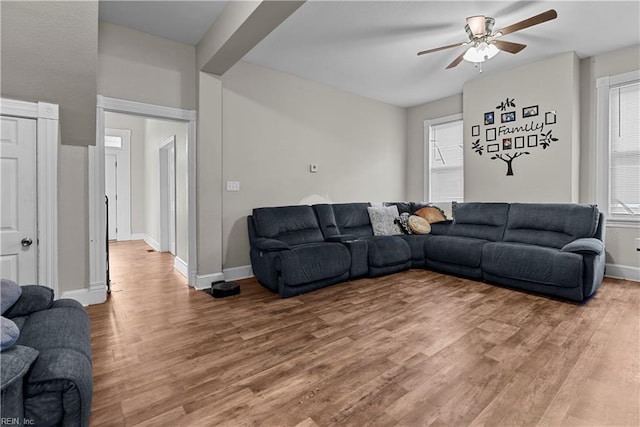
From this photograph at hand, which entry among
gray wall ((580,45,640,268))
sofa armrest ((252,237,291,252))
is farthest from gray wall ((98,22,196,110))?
gray wall ((580,45,640,268))

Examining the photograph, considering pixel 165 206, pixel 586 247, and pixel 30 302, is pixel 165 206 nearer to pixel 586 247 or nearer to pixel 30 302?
pixel 30 302

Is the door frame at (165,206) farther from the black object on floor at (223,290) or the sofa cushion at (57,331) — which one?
the sofa cushion at (57,331)

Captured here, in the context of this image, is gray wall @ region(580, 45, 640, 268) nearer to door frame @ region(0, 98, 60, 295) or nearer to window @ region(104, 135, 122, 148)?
door frame @ region(0, 98, 60, 295)

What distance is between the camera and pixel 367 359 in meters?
1.99

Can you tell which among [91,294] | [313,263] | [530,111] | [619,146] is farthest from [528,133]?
[91,294]

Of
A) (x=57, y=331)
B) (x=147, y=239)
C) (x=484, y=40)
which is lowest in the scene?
(x=147, y=239)

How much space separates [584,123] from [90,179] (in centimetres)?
581

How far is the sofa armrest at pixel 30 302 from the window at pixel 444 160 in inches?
211

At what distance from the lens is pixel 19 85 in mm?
2316

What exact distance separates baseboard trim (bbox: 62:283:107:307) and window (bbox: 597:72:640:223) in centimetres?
585

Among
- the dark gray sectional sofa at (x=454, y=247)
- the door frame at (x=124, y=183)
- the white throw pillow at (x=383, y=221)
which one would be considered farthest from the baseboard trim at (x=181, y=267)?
the door frame at (x=124, y=183)

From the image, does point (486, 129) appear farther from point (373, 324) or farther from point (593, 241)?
point (373, 324)

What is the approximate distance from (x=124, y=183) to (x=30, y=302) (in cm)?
643

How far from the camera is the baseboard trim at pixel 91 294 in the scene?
9.70ft
